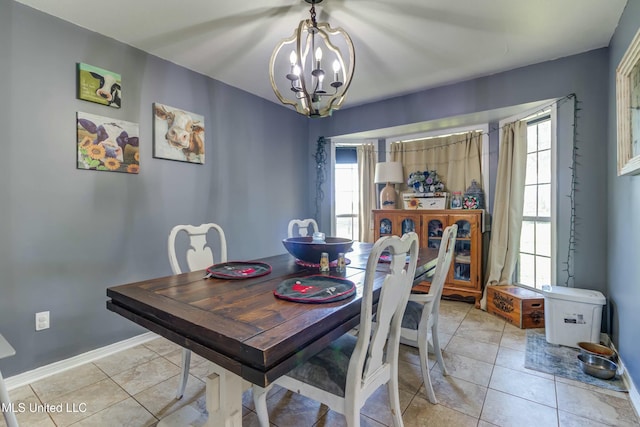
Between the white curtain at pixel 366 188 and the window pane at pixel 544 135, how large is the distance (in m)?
1.87

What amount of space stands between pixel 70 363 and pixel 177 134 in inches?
76.7

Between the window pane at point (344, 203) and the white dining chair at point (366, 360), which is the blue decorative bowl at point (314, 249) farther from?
the window pane at point (344, 203)

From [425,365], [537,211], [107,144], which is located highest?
[107,144]

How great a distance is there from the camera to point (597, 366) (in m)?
1.98

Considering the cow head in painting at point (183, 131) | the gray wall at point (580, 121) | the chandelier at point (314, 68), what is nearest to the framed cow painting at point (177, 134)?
the cow head in painting at point (183, 131)

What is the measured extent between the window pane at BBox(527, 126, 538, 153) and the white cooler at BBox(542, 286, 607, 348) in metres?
1.48

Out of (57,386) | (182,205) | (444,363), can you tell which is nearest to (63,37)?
(182,205)

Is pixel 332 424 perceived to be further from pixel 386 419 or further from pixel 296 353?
pixel 296 353

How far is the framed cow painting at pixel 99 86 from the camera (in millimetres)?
2186

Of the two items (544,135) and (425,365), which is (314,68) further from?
(544,135)

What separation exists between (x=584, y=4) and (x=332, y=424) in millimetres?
3025

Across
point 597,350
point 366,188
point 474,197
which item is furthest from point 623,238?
point 366,188

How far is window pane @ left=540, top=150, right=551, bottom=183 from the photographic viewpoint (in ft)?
9.68

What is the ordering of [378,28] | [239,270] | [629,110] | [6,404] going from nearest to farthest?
1. [6,404]
2. [239,270]
3. [629,110]
4. [378,28]
